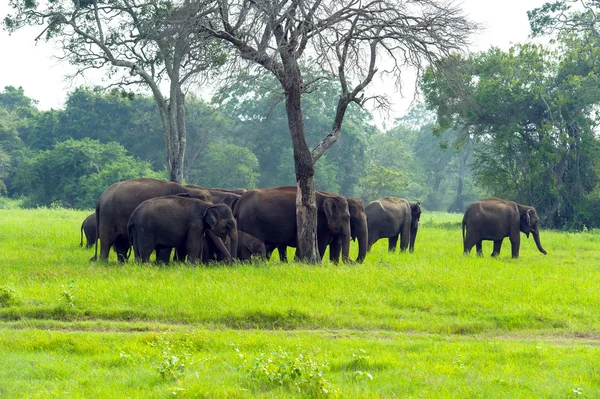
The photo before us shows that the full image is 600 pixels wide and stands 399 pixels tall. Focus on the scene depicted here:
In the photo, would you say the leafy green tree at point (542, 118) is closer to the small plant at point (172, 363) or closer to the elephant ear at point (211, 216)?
the elephant ear at point (211, 216)

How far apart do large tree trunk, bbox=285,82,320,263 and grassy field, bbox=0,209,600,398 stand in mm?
1224

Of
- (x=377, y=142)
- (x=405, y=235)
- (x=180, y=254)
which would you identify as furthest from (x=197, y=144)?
(x=180, y=254)

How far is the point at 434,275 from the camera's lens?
1210cm

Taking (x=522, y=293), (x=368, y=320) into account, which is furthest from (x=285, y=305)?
(x=522, y=293)

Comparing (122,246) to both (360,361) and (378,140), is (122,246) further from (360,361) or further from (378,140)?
(378,140)

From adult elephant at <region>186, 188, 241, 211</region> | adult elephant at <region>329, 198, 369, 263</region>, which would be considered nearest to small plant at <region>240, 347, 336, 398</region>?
adult elephant at <region>329, 198, 369, 263</region>

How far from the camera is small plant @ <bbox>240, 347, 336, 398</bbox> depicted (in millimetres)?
5996

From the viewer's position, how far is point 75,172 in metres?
43.9

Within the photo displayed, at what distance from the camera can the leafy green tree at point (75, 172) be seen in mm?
42656

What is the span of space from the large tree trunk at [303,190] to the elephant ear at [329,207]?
590 mm

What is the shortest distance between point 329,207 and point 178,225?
3.29 meters

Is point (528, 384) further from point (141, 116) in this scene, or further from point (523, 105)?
point (141, 116)

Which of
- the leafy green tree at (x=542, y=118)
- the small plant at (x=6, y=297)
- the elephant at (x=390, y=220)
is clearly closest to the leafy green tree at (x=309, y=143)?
the leafy green tree at (x=542, y=118)

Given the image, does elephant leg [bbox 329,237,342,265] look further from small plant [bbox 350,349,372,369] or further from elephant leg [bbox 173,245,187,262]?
small plant [bbox 350,349,372,369]
